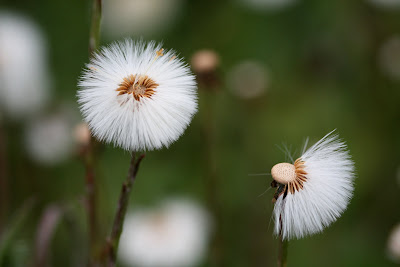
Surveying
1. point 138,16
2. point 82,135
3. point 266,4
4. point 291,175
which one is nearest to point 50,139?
point 138,16

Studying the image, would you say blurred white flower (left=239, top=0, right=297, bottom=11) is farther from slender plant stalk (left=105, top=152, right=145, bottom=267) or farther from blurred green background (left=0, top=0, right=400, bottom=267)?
slender plant stalk (left=105, top=152, right=145, bottom=267)

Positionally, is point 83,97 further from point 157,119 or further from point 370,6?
point 370,6

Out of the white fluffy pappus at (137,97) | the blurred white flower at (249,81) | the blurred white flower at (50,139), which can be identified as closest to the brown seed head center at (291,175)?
the white fluffy pappus at (137,97)

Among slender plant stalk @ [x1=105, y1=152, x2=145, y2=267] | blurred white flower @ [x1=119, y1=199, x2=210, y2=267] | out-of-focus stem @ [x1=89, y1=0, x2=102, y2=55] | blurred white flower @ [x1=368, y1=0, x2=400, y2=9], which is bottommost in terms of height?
blurred white flower @ [x1=119, y1=199, x2=210, y2=267]

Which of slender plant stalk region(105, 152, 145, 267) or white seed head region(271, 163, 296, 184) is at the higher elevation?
white seed head region(271, 163, 296, 184)

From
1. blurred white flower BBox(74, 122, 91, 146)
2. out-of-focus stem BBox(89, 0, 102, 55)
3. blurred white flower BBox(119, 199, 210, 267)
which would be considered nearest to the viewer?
out-of-focus stem BBox(89, 0, 102, 55)

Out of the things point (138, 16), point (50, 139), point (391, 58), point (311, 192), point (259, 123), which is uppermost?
point (138, 16)

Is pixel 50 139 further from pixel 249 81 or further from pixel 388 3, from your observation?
pixel 388 3

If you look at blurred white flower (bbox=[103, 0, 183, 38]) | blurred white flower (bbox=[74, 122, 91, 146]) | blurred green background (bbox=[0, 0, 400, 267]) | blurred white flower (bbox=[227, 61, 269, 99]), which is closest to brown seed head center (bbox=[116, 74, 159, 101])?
blurred white flower (bbox=[74, 122, 91, 146])

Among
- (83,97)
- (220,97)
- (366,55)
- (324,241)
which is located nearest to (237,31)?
(220,97)
